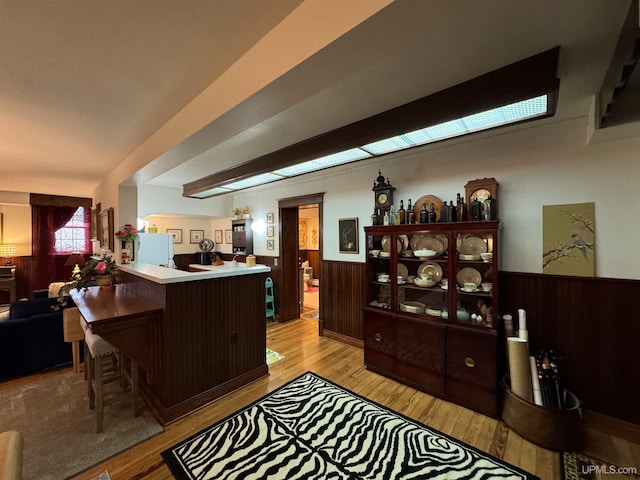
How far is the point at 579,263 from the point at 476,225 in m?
0.84

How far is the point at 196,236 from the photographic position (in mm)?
6355

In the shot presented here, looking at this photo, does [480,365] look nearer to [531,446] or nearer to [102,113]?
[531,446]

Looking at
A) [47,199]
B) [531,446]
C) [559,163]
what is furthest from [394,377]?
[47,199]

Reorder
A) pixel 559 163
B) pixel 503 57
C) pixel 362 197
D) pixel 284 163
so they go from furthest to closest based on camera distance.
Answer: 1. pixel 362 197
2. pixel 284 163
3. pixel 559 163
4. pixel 503 57

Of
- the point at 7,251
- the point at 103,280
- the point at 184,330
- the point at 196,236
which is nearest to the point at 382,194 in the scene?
the point at 184,330

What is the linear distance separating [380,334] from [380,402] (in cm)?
68

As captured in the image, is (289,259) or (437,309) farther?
(289,259)

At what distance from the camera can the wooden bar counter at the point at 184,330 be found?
216 centimetres

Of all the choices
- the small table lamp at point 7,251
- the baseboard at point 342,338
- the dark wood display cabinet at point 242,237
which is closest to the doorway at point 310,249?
the dark wood display cabinet at point 242,237

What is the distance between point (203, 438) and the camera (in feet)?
6.49

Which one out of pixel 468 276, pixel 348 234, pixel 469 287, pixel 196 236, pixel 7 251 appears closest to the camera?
pixel 469 287

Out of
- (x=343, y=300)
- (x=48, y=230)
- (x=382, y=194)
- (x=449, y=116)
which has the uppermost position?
(x=449, y=116)

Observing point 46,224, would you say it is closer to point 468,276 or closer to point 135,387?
point 135,387

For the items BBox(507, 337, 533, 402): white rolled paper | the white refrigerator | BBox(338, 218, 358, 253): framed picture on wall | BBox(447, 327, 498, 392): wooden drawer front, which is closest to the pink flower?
the white refrigerator
